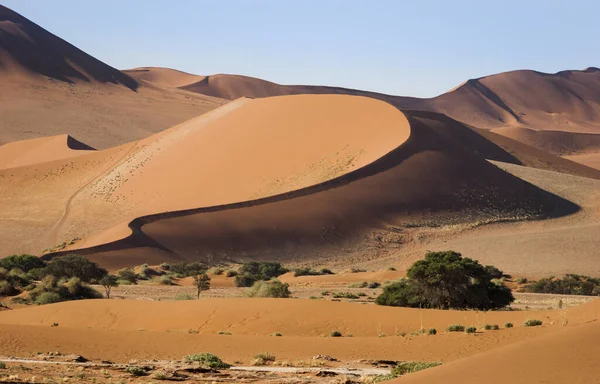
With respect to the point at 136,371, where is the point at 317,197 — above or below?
above

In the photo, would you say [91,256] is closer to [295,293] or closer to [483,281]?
[295,293]

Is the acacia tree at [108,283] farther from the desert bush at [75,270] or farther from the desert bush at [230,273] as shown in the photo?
the desert bush at [230,273]

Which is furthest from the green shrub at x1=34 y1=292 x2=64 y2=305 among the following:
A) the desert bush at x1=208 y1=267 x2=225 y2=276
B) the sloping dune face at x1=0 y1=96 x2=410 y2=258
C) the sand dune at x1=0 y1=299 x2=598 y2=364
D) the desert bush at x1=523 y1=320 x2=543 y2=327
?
the sloping dune face at x1=0 y1=96 x2=410 y2=258

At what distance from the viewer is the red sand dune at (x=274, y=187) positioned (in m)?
50.5

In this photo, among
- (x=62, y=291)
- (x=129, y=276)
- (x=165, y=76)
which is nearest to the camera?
(x=62, y=291)

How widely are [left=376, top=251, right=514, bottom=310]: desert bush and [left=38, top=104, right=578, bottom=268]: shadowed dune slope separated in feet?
66.6

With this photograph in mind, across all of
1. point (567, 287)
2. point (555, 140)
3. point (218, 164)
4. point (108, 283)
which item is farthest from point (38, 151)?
point (555, 140)

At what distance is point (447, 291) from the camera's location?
28.0 meters

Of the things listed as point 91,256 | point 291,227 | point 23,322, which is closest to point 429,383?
point 23,322

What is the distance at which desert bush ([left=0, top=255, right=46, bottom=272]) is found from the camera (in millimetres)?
41438

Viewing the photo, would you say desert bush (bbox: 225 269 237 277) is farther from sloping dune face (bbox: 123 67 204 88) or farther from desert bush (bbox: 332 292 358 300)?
sloping dune face (bbox: 123 67 204 88)

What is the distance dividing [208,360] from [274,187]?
41.1m

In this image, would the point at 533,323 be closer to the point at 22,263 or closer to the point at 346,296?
the point at 346,296

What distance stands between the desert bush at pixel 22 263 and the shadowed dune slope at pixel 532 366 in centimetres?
3288
